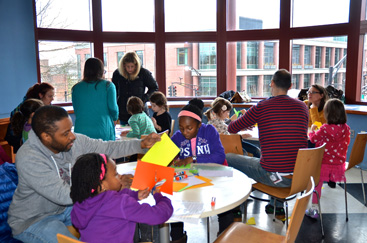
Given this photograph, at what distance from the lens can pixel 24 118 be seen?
315cm

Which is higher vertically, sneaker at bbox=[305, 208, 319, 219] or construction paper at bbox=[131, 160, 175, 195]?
construction paper at bbox=[131, 160, 175, 195]

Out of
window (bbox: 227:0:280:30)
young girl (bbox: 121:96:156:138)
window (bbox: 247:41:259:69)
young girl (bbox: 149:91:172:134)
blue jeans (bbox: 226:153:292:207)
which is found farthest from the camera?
window (bbox: 247:41:259:69)

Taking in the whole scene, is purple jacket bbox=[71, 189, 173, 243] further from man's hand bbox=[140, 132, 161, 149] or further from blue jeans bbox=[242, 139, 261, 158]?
blue jeans bbox=[242, 139, 261, 158]

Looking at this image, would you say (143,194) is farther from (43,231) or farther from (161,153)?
(43,231)

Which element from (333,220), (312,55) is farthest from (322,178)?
(312,55)

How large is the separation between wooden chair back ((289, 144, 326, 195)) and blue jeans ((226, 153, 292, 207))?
0.15 meters

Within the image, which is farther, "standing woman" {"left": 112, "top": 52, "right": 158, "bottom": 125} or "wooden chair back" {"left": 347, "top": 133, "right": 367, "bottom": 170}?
"standing woman" {"left": 112, "top": 52, "right": 158, "bottom": 125}

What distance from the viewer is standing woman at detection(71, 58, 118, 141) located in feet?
10.6

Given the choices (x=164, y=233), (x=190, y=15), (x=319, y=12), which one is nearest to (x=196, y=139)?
(x=164, y=233)

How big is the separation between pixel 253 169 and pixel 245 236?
3.22ft

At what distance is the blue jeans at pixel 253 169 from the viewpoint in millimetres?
2781

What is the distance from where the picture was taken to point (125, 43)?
260 inches

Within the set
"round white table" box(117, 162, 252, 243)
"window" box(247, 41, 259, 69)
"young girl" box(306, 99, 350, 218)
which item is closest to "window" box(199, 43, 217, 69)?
"window" box(247, 41, 259, 69)

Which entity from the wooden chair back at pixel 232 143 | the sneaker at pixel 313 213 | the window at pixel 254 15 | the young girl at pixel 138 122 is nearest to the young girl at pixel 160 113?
the young girl at pixel 138 122
